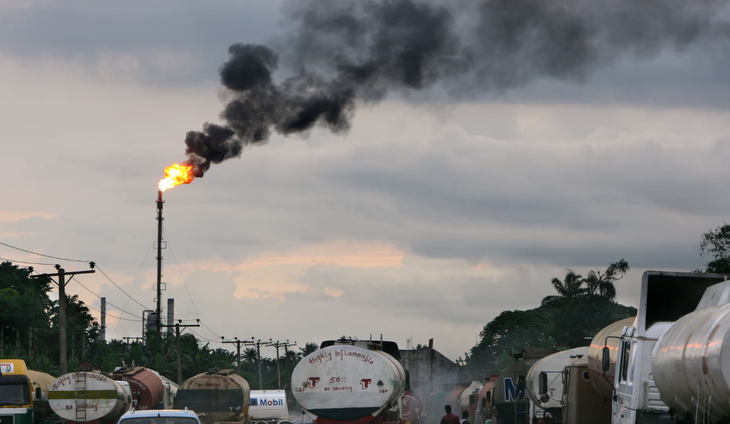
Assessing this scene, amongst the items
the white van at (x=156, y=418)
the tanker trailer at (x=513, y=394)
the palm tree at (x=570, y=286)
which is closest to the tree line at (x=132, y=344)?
the palm tree at (x=570, y=286)

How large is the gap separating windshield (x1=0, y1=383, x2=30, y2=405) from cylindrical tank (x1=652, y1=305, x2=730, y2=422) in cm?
2025

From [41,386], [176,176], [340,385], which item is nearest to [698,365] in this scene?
[340,385]

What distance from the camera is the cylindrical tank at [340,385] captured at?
20484mm

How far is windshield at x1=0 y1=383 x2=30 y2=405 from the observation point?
91.1 ft

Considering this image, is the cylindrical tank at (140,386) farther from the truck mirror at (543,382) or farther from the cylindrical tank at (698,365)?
the cylindrical tank at (698,365)

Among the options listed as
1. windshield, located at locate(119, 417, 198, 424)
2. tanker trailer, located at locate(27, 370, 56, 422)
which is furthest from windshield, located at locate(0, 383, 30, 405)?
windshield, located at locate(119, 417, 198, 424)

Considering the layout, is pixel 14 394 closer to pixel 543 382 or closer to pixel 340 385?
pixel 340 385

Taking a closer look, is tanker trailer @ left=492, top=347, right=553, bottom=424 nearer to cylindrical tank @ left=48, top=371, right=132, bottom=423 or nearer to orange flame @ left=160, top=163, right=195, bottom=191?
cylindrical tank @ left=48, top=371, right=132, bottom=423

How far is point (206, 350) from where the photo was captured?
80.1 metres

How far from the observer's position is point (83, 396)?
1224 inches

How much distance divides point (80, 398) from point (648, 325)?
20.4 metres

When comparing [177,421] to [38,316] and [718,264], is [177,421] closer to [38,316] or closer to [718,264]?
[718,264]

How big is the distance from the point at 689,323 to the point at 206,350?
70780mm

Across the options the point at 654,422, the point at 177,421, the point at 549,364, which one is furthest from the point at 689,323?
the point at 549,364
